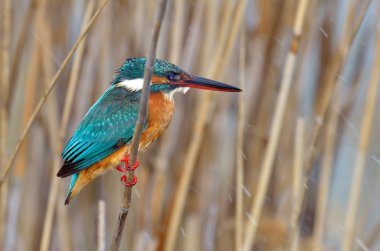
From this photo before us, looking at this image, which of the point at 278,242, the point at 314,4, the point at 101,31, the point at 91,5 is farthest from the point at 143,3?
the point at 278,242

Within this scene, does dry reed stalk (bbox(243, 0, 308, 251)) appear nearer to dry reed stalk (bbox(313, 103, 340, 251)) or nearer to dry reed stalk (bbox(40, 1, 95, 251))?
dry reed stalk (bbox(313, 103, 340, 251))

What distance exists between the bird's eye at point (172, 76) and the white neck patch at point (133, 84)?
2.9 inches

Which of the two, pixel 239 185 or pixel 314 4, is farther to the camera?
pixel 314 4

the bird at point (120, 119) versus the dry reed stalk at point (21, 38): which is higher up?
the dry reed stalk at point (21, 38)

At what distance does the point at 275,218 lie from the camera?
237cm

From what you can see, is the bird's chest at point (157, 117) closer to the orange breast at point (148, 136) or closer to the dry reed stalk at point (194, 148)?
the orange breast at point (148, 136)

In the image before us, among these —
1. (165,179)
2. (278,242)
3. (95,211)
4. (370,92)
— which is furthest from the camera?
(95,211)

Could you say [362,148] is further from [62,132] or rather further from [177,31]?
[62,132]

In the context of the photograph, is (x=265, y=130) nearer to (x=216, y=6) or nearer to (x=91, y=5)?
(x=216, y=6)

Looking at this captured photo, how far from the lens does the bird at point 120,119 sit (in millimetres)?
1465

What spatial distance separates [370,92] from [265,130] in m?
0.54

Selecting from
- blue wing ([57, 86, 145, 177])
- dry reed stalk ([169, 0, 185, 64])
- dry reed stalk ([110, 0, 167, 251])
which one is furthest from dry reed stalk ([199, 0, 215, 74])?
dry reed stalk ([110, 0, 167, 251])

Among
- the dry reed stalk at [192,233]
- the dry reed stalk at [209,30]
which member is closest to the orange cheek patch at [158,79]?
the dry reed stalk at [209,30]

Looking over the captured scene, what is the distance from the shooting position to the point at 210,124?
2.33 meters
